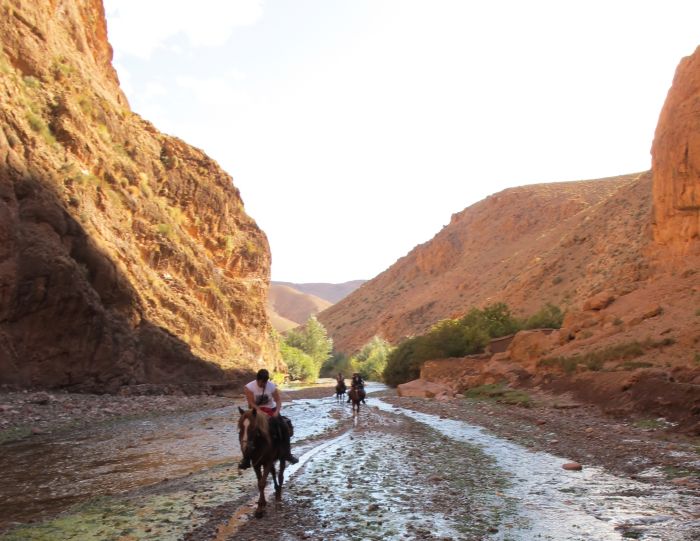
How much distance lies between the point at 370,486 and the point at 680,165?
32.4m

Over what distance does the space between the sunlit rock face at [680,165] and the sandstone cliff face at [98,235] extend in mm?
29566

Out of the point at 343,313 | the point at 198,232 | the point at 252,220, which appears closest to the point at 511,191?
the point at 343,313

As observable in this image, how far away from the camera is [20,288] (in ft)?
79.1

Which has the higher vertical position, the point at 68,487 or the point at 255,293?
the point at 255,293

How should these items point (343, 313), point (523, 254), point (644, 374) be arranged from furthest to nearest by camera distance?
point (343, 313) → point (523, 254) → point (644, 374)

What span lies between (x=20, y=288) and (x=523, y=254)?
3501 inches

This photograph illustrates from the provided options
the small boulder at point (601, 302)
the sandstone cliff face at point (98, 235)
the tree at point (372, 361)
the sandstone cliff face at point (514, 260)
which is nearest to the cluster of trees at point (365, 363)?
the tree at point (372, 361)

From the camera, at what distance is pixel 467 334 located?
44.8 meters

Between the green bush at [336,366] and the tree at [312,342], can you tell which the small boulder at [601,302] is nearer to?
the tree at [312,342]

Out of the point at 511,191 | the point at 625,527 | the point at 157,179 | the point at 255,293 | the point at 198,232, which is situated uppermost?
the point at 511,191

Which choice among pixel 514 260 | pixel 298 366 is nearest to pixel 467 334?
pixel 298 366

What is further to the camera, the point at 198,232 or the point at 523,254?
the point at 523,254

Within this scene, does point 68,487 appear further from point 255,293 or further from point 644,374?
point 255,293

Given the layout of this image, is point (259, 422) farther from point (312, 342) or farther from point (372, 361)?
point (312, 342)
